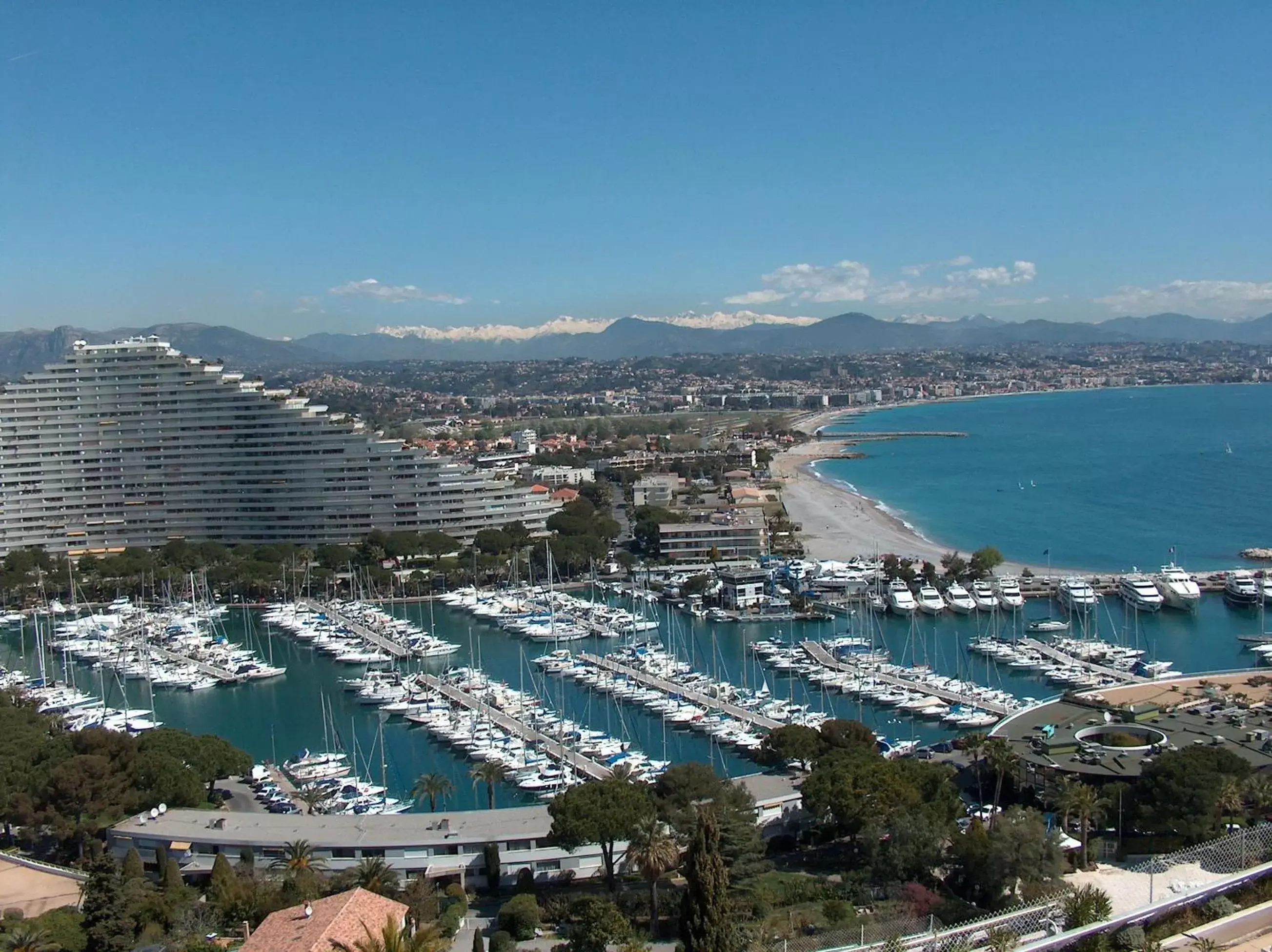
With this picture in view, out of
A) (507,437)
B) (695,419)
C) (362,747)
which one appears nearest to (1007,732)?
(362,747)

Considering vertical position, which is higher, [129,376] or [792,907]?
[129,376]

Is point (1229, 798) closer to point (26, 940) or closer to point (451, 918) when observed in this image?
point (451, 918)

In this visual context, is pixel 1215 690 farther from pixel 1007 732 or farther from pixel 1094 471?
pixel 1094 471

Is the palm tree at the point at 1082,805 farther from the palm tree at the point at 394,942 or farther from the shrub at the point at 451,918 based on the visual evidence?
the palm tree at the point at 394,942

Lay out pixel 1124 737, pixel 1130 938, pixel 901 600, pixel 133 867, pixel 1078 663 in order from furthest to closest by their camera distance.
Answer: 1. pixel 901 600
2. pixel 1078 663
3. pixel 1124 737
4. pixel 133 867
5. pixel 1130 938

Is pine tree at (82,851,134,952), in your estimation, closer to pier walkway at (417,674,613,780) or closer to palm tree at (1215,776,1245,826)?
pier walkway at (417,674,613,780)

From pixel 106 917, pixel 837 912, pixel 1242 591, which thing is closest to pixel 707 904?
pixel 837 912

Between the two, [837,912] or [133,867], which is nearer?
[837,912]

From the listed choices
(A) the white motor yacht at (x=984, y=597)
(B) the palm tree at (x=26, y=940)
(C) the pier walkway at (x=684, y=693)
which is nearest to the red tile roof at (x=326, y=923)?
(B) the palm tree at (x=26, y=940)
